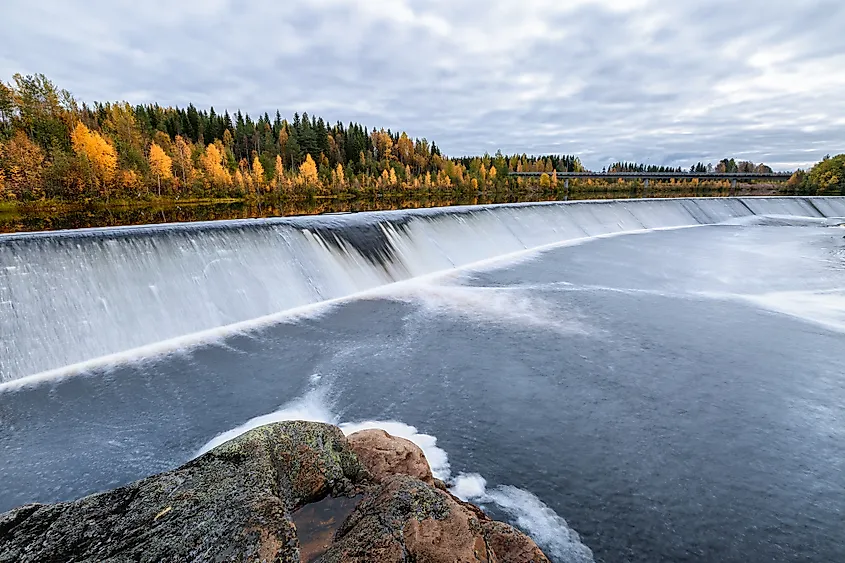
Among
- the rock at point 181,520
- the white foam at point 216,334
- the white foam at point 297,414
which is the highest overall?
the rock at point 181,520

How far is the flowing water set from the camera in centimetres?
525

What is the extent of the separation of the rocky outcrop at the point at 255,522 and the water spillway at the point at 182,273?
7112 millimetres

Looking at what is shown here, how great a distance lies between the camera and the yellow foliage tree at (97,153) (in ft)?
137

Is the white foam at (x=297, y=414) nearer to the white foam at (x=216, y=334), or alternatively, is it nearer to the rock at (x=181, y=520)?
the rock at (x=181, y=520)

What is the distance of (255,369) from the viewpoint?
862 centimetres

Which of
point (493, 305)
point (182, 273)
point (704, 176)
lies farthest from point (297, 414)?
point (704, 176)

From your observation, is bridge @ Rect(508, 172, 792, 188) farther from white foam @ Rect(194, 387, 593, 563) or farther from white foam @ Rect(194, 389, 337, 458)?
white foam @ Rect(194, 387, 593, 563)

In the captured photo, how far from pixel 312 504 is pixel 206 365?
18.9ft

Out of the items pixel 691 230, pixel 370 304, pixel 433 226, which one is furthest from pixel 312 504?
pixel 691 230

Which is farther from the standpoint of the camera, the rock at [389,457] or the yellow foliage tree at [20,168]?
the yellow foliage tree at [20,168]

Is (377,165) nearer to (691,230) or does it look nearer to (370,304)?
(691,230)

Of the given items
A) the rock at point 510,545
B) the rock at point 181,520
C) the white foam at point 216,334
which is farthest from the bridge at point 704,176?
the rock at point 181,520

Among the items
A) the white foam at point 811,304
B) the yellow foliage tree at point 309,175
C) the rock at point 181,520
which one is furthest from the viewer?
the yellow foliage tree at point 309,175

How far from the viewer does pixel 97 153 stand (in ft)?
138
